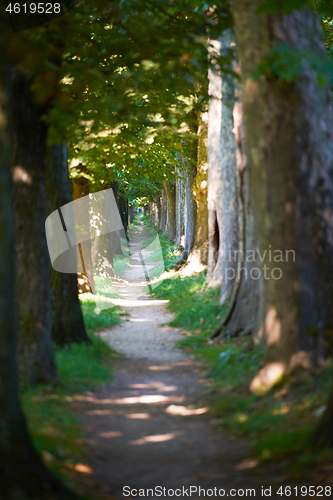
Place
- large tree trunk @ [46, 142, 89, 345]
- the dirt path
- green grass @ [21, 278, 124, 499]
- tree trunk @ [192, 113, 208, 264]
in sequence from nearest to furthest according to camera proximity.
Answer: green grass @ [21, 278, 124, 499], the dirt path, large tree trunk @ [46, 142, 89, 345], tree trunk @ [192, 113, 208, 264]

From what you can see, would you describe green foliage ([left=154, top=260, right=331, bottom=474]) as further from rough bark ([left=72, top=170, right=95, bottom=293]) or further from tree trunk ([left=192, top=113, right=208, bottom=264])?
tree trunk ([left=192, top=113, right=208, bottom=264])

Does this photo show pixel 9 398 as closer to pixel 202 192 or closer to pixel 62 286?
pixel 62 286

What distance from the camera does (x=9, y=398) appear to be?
3.70 meters

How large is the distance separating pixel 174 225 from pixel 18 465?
100.0 ft

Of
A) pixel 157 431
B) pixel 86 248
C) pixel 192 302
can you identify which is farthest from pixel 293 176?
pixel 86 248

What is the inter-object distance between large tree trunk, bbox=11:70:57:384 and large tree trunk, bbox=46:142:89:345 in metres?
1.96

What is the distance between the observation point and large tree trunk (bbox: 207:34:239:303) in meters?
12.0

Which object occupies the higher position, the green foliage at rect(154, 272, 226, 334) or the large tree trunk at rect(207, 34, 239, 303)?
the large tree trunk at rect(207, 34, 239, 303)

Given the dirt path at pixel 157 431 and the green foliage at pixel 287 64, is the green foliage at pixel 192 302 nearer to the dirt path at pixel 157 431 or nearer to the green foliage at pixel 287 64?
the dirt path at pixel 157 431

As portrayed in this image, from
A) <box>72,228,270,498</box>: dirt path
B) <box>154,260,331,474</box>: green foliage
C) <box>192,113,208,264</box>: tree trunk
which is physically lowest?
<box>72,228,270,498</box>: dirt path

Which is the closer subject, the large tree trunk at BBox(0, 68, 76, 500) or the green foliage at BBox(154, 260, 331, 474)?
the large tree trunk at BBox(0, 68, 76, 500)

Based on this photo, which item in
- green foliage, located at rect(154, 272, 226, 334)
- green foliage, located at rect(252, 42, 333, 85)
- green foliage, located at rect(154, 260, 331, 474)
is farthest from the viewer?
green foliage, located at rect(154, 272, 226, 334)

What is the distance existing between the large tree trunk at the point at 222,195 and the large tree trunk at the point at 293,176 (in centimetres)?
426

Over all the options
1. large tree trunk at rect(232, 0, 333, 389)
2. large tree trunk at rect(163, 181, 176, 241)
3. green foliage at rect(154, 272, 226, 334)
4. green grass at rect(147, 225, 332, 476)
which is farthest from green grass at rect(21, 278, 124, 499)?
large tree trunk at rect(163, 181, 176, 241)
